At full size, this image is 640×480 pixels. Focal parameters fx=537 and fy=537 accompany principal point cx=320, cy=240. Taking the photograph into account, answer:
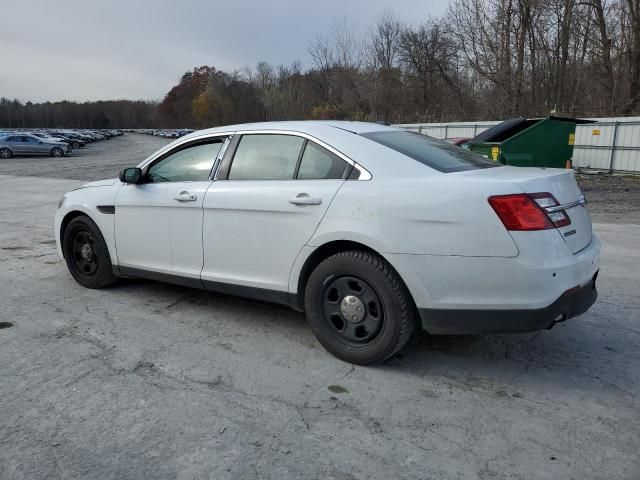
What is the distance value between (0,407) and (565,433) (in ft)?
9.80

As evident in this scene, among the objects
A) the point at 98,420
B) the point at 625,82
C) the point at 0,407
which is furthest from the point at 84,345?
the point at 625,82

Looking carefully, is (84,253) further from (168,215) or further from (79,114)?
(79,114)

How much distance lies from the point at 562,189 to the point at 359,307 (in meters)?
1.41

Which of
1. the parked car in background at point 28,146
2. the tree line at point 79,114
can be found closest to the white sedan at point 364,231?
the parked car in background at point 28,146

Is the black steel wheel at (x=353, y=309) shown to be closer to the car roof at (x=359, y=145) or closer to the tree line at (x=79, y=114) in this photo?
the car roof at (x=359, y=145)

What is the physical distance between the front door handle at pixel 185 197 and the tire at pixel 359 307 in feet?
4.00

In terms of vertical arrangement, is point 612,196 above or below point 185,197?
below

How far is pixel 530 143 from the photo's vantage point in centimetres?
1296

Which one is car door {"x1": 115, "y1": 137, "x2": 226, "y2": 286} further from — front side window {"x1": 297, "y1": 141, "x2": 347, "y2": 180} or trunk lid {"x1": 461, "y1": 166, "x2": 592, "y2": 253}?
trunk lid {"x1": 461, "y1": 166, "x2": 592, "y2": 253}

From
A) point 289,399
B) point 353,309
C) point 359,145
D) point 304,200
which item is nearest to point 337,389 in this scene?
point 289,399

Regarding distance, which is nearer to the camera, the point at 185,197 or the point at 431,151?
the point at 431,151

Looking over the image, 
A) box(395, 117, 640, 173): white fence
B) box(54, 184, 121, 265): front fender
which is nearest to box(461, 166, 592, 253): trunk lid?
box(54, 184, 121, 265): front fender

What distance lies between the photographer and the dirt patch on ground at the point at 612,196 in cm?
977

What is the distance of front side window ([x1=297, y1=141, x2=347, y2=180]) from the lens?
350cm
